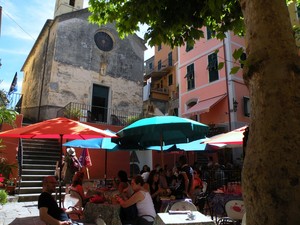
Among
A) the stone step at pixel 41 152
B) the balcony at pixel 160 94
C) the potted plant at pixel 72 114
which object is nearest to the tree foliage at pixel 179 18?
the stone step at pixel 41 152

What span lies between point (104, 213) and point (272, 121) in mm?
3989

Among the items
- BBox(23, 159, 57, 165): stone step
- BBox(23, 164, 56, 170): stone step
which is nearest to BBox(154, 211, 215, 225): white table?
BBox(23, 164, 56, 170): stone step

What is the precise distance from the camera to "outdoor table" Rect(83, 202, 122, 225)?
4.62 meters

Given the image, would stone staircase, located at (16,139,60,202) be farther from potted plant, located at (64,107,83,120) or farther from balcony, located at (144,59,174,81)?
balcony, located at (144,59,174,81)

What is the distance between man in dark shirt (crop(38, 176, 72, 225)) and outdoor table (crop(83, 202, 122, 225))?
60 centimetres

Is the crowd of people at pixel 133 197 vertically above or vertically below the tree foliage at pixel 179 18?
below

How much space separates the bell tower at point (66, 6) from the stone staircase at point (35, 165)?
13.8 meters

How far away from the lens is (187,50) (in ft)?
76.9

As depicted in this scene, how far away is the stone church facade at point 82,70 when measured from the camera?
1833 cm

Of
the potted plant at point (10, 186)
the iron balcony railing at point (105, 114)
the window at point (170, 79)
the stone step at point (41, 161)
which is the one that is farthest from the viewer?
the window at point (170, 79)

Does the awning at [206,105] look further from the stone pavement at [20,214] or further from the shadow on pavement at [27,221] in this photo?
the shadow on pavement at [27,221]

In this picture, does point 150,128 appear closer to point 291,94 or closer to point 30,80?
point 291,94

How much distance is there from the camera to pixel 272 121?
150cm

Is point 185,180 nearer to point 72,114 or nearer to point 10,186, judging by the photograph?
point 10,186
